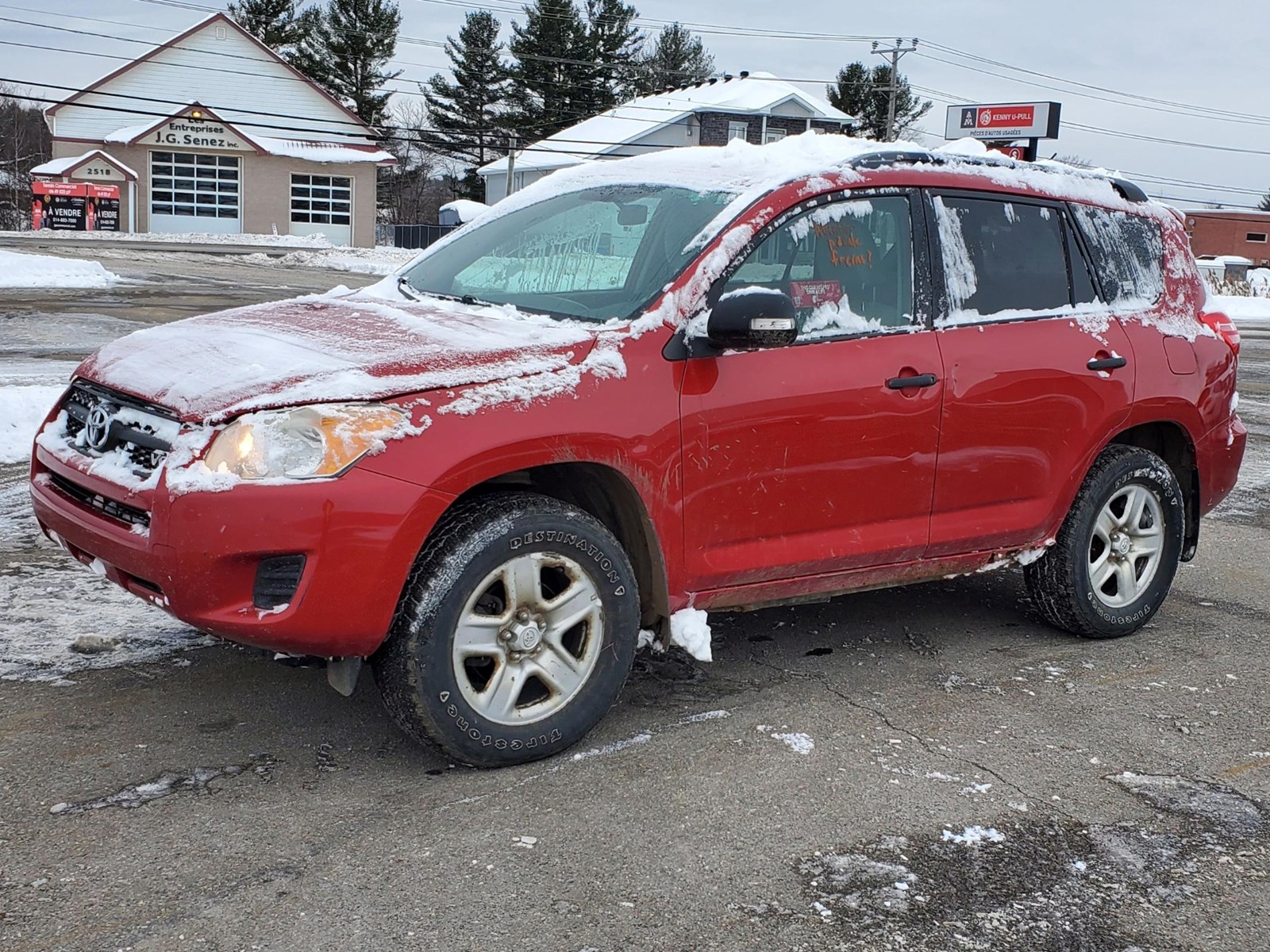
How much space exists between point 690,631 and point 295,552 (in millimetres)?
1302

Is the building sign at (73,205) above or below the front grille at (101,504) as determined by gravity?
above

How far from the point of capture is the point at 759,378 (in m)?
4.11

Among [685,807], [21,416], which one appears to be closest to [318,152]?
[21,416]

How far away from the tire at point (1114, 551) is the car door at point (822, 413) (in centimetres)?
85

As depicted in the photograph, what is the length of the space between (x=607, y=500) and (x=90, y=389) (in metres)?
1.58

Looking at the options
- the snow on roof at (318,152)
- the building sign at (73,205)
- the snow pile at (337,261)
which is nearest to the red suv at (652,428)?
the snow pile at (337,261)

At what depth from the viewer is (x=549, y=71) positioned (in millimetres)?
69562

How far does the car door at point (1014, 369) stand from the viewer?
4625mm

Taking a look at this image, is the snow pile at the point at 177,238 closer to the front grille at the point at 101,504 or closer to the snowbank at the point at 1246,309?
the snowbank at the point at 1246,309

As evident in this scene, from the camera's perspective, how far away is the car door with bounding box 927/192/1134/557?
462 cm

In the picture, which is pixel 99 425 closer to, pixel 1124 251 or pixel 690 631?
pixel 690 631

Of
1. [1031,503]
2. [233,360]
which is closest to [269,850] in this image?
[233,360]

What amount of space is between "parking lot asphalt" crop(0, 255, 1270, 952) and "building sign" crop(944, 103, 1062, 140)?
40.4 meters

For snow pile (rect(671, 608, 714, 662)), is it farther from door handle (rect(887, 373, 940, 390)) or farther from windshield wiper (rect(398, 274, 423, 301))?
windshield wiper (rect(398, 274, 423, 301))
